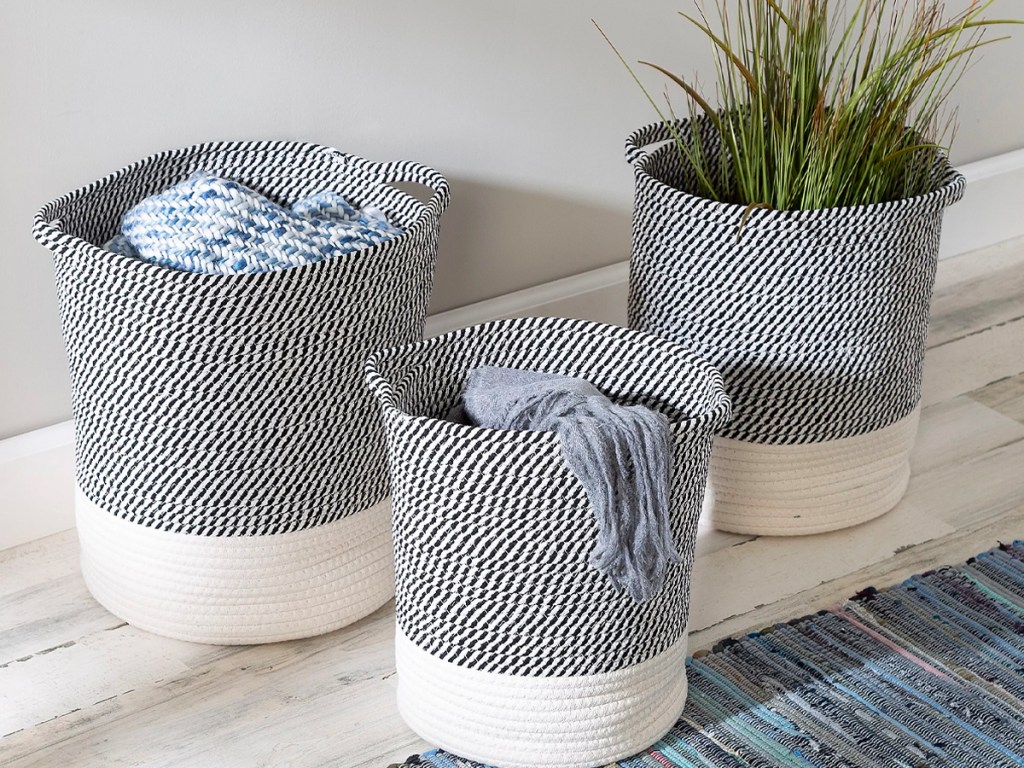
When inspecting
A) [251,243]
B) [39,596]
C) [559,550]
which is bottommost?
[39,596]

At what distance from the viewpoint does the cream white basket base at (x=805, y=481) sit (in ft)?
4.80

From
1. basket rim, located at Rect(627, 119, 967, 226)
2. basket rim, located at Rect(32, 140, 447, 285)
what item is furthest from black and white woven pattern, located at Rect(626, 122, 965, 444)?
basket rim, located at Rect(32, 140, 447, 285)

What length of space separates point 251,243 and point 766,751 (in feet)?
2.23

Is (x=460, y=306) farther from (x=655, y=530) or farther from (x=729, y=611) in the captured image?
(x=655, y=530)

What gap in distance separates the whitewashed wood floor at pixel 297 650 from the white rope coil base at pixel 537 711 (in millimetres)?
69

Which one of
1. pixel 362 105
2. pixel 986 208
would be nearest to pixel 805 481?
pixel 362 105

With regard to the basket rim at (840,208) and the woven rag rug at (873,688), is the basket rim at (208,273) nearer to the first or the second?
the basket rim at (840,208)

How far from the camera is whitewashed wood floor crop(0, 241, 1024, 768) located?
47.2 inches

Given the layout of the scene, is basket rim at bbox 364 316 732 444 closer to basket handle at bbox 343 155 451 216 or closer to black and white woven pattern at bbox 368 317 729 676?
black and white woven pattern at bbox 368 317 729 676

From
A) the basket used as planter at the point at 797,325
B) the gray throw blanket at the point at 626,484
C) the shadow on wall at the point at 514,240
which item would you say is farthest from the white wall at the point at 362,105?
the gray throw blanket at the point at 626,484

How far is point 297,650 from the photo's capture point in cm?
133

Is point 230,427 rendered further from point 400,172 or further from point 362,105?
point 362,105

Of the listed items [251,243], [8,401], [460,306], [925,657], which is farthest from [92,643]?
[925,657]

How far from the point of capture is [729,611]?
4.57ft
